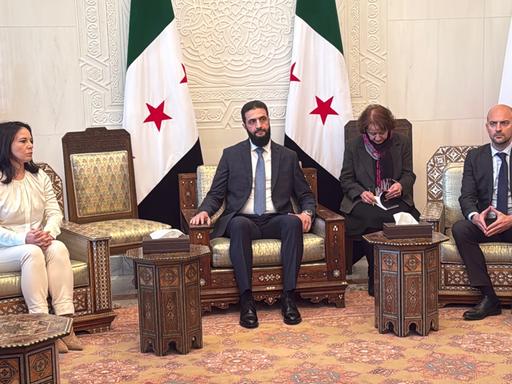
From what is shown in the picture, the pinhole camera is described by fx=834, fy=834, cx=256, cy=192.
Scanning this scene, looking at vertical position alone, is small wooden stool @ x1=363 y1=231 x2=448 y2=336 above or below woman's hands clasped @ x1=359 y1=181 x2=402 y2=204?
below

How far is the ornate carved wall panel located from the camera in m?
6.05

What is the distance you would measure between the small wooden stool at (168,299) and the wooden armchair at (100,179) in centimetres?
123

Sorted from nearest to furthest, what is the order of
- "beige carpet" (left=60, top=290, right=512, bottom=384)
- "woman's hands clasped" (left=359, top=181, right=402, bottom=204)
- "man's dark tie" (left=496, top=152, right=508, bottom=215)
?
"beige carpet" (left=60, top=290, right=512, bottom=384)
"man's dark tie" (left=496, top=152, right=508, bottom=215)
"woman's hands clasped" (left=359, top=181, right=402, bottom=204)

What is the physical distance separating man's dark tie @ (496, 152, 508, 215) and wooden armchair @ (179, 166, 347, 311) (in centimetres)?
100

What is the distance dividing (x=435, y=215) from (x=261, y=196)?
3.68ft

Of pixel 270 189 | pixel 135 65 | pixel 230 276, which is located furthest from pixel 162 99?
pixel 230 276

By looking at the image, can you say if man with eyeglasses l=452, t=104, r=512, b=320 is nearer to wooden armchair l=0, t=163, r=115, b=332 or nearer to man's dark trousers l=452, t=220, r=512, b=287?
man's dark trousers l=452, t=220, r=512, b=287

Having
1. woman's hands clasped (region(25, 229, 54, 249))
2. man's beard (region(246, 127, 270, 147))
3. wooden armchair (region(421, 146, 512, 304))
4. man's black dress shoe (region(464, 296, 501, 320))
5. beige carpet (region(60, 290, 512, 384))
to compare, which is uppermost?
man's beard (region(246, 127, 270, 147))

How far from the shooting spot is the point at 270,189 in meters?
5.49

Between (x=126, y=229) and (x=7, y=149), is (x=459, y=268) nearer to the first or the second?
(x=126, y=229)

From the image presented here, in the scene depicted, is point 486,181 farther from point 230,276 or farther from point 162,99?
point 162,99

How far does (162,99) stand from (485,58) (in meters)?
2.55

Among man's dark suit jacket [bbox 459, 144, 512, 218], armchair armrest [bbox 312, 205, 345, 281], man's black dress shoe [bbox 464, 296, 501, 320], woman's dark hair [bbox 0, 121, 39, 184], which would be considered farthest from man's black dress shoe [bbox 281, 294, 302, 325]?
woman's dark hair [bbox 0, 121, 39, 184]

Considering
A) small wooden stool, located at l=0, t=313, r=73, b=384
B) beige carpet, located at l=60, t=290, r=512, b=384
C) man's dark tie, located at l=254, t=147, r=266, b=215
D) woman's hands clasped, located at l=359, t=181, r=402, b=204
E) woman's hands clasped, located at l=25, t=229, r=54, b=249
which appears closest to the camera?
small wooden stool, located at l=0, t=313, r=73, b=384
